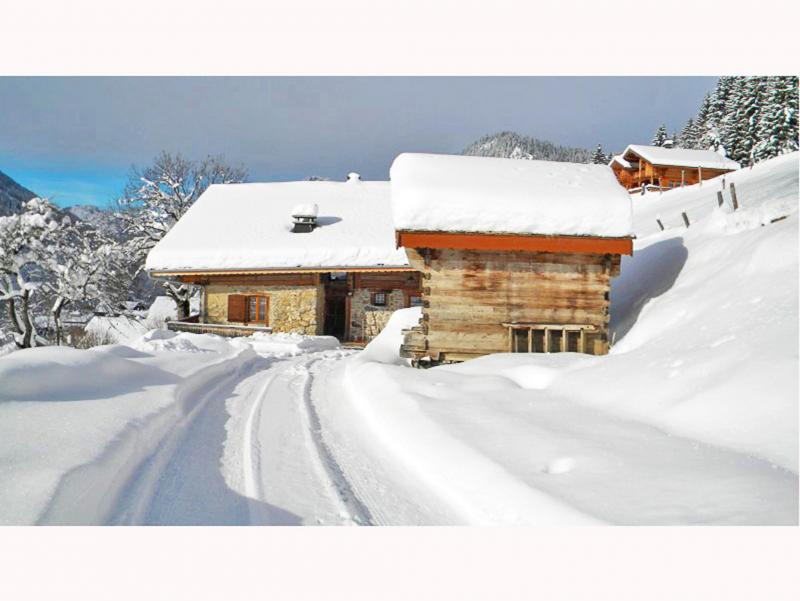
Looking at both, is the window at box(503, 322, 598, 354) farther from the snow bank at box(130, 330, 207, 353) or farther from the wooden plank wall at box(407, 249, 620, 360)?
the snow bank at box(130, 330, 207, 353)

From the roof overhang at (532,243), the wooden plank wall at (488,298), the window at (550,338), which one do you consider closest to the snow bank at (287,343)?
the wooden plank wall at (488,298)

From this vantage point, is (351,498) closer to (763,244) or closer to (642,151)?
(763,244)

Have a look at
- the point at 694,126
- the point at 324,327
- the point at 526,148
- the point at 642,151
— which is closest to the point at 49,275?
the point at 324,327

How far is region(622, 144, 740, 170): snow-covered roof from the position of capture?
125 ft

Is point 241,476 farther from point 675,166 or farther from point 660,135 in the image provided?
point 660,135

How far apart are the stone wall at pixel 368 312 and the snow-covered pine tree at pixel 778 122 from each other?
31.8m

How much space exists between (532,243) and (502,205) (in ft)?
3.26

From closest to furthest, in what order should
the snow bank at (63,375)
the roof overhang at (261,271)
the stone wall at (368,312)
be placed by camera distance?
the snow bank at (63,375)
the roof overhang at (261,271)
the stone wall at (368,312)

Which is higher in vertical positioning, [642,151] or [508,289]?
[642,151]

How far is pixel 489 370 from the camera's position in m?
7.96

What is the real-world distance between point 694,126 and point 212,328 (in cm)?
6887

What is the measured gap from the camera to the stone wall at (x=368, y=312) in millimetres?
18859

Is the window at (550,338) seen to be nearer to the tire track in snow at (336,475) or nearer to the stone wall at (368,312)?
the tire track in snow at (336,475)

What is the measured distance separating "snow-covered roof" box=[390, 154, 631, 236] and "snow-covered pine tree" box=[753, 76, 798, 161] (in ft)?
107
